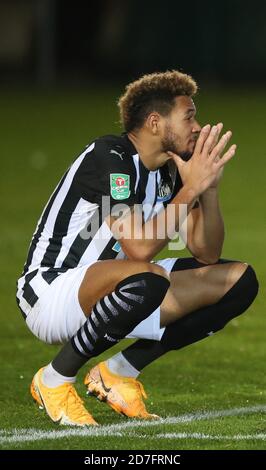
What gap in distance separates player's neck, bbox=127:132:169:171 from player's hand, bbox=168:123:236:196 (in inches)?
9.4

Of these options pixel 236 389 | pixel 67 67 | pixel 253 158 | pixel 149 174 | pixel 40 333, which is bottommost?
pixel 67 67

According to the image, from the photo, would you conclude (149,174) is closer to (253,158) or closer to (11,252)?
(11,252)

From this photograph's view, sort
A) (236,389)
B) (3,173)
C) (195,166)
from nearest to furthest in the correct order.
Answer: (195,166) → (236,389) → (3,173)

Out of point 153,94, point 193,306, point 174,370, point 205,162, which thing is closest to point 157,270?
point 193,306

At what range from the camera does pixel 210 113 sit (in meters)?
21.9

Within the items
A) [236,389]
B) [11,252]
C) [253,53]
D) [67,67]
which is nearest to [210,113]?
[253,53]

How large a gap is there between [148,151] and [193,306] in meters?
0.74

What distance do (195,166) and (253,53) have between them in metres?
22.1

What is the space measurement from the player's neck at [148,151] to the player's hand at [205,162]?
240 mm

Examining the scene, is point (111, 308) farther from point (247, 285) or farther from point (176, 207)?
point (247, 285)

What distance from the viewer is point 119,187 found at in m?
6.05

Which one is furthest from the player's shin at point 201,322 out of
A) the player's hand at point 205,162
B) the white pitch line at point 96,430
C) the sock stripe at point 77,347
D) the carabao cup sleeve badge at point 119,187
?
the carabao cup sleeve badge at point 119,187

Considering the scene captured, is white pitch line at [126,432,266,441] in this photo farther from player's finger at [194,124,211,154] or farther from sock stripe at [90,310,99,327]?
player's finger at [194,124,211,154]

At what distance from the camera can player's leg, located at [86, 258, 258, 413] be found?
6.29 metres
